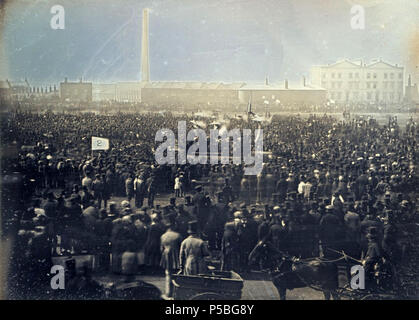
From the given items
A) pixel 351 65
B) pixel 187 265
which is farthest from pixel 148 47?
pixel 187 265

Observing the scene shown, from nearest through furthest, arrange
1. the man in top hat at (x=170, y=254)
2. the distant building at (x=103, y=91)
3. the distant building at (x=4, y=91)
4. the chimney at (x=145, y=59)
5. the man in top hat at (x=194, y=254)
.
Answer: the man in top hat at (x=194, y=254)
the man in top hat at (x=170, y=254)
the distant building at (x=4, y=91)
the chimney at (x=145, y=59)
the distant building at (x=103, y=91)

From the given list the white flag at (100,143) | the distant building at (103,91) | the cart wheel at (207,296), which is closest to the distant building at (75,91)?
the distant building at (103,91)

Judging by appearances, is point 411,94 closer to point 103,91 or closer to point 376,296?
point 376,296

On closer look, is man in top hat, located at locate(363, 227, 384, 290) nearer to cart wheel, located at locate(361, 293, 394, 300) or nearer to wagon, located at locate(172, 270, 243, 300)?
cart wheel, located at locate(361, 293, 394, 300)

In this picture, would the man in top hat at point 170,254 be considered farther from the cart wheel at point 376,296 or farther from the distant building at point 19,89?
the distant building at point 19,89

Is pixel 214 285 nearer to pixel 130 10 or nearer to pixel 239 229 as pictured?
pixel 239 229

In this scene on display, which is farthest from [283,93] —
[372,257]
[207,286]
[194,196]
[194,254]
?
[207,286]
